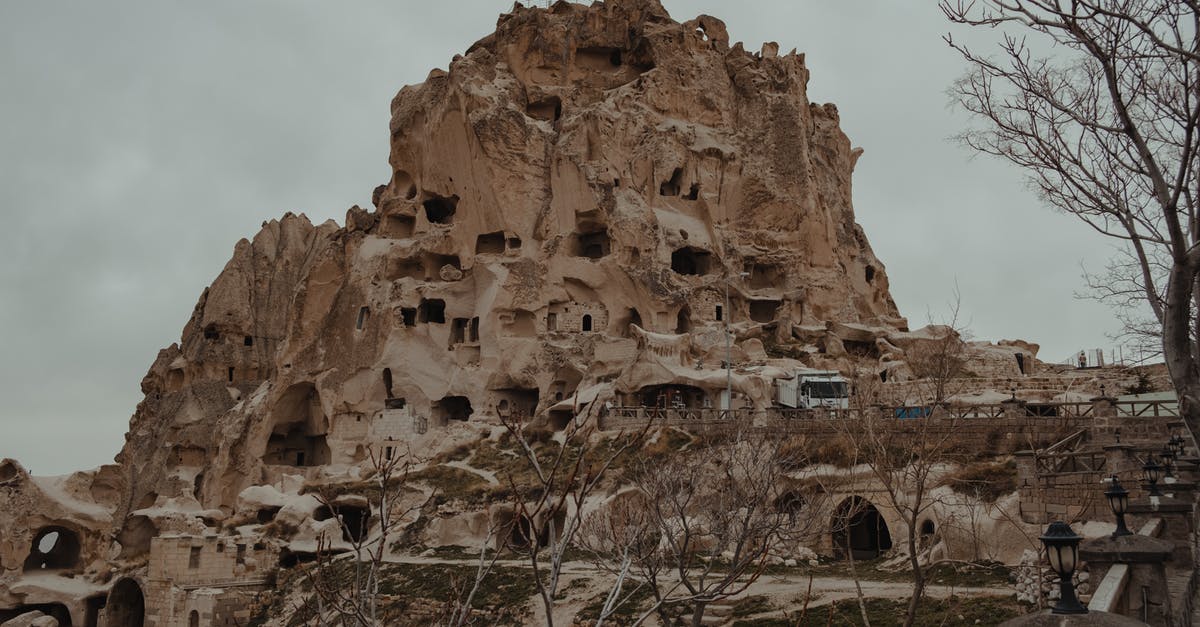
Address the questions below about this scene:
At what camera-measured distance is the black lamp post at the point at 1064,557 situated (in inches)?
243

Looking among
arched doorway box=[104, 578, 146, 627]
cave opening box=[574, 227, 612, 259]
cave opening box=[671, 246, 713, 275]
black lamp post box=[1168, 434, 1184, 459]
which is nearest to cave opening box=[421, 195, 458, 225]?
cave opening box=[574, 227, 612, 259]

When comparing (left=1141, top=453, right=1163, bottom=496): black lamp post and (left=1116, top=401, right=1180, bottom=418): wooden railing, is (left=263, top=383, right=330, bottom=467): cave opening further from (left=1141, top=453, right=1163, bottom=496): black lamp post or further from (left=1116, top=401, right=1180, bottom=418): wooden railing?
(left=1141, top=453, right=1163, bottom=496): black lamp post

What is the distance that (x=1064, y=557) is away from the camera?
253 inches

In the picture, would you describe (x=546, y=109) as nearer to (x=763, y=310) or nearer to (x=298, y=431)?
(x=763, y=310)

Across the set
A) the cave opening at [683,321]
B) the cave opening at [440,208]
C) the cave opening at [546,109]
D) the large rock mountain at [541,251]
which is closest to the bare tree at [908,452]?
the large rock mountain at [541,251]

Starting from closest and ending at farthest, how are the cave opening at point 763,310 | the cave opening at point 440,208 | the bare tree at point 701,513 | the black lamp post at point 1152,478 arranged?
the black lamp post at point 1152,478 → the bare tree at point 701,513 → the cave opening at point 763,310 → the cave opening at point 440,208

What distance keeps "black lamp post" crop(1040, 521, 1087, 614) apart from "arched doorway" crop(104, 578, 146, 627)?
3998 centimetres

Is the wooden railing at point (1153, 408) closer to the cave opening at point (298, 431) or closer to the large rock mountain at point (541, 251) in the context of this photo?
the large rock mountain at point (541, 251)

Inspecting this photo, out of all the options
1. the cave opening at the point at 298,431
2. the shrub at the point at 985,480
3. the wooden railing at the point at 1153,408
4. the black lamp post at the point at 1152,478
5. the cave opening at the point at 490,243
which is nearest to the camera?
the black lamp post at the point at 1152,478

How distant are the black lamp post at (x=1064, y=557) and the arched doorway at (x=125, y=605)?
1574 inches

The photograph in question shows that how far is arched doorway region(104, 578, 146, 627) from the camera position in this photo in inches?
1556

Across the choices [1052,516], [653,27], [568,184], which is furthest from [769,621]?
[653,27]

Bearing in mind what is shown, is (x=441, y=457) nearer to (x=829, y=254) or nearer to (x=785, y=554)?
(x=785, y=554)

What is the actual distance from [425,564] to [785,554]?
11.8m
